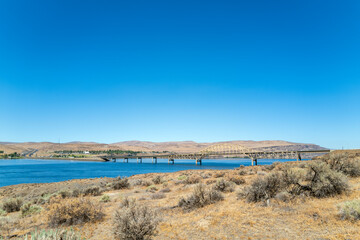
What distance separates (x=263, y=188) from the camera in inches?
441

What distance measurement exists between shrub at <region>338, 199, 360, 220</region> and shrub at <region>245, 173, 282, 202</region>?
3356mm

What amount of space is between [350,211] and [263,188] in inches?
158

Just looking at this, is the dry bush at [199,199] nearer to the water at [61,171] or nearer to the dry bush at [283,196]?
the dry bush at [283,196]

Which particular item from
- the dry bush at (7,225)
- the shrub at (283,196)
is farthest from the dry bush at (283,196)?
the dry bush at (7,225)

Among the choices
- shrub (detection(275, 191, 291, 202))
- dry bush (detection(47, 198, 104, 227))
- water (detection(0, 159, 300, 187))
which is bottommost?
water (detection(0, 159, 300, 187))

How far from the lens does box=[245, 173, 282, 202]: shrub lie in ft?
36.3

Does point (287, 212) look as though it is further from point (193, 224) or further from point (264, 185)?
point (193, 224)

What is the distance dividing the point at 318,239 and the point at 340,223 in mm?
1506

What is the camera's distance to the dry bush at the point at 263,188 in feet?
36.3

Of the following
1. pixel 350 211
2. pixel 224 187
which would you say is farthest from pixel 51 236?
pixel 224 187

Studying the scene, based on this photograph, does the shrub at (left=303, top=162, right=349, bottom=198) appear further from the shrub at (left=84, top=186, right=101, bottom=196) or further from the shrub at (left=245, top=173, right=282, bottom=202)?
the shrub at (left=84, top=186, right=101, bottom=196)

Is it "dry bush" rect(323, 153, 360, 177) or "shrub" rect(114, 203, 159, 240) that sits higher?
"dry bush" rect(323, 153, 360, 177)

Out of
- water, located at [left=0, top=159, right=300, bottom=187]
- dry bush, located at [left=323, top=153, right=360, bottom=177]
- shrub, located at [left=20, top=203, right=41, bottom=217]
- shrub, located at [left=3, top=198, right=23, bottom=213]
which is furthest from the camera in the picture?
→ water, located at [left=0, top=159, right=300, bottom=187]

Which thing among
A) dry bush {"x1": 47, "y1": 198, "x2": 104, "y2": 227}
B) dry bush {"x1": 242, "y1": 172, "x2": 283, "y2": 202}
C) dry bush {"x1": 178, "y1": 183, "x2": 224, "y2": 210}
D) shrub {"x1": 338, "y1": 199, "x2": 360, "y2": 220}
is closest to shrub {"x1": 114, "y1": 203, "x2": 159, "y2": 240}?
dry bush {"x1": 47, "y1": 198, "x2": 104, "y2": 227}
